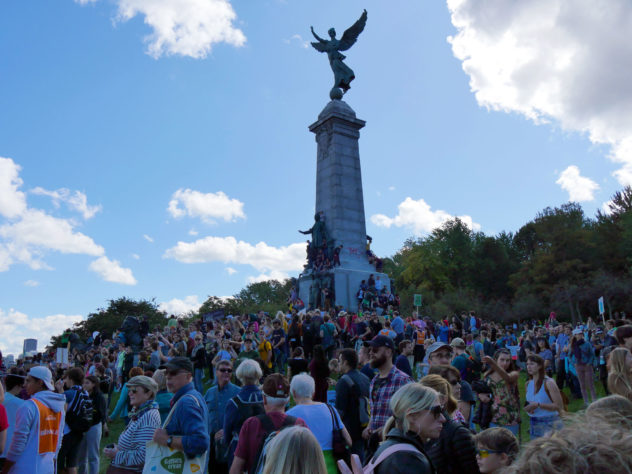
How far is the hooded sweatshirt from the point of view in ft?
16.4

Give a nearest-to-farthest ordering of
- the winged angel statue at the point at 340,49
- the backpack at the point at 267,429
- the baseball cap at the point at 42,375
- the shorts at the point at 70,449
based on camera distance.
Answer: the backpack at the point at 267,429
the baseball cap at the point at 42,375
the shorts at the point at 70,449
the winged angel statue at the point at 340,49

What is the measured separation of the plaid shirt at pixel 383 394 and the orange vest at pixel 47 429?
3.34 metres

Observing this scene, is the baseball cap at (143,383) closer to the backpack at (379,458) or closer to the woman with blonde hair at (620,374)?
the backpack at (379,458)

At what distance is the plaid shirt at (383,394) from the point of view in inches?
191

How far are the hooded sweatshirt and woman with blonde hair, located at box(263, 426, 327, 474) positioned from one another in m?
3.90

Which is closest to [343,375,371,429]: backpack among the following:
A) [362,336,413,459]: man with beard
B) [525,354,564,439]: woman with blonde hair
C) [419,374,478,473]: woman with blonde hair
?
[362,336,413,459]: man with beard

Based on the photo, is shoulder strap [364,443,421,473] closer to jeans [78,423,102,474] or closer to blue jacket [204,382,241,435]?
blue jacket [204,382,241,435]

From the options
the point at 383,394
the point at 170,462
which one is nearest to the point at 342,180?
the point at 383,394

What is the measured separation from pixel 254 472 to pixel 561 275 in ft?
152

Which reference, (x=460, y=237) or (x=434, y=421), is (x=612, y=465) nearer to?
(x=434, y=421)

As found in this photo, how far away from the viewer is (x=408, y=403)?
303cm

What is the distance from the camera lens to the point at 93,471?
697 centimetres

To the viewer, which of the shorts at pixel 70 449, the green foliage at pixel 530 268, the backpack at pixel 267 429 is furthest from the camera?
the green foliage at pixel 530 268

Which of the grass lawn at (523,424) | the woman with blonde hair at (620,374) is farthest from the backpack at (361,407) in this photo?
the grass lawn at (523,424)
